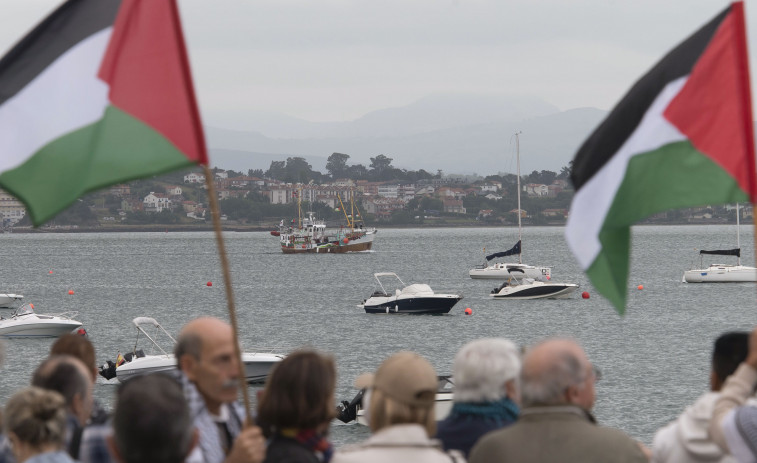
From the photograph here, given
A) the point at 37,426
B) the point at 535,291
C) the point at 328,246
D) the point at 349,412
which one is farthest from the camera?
the point at 328,246

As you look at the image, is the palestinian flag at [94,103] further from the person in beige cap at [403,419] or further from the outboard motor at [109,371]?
the outboard motor at [109,371]

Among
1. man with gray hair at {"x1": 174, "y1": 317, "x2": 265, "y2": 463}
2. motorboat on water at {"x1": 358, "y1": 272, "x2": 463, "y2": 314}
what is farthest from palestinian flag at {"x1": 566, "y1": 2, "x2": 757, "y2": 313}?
motorboat on water at {"x1": 358, "y1": 272, "x2": 463, "y2": 314}

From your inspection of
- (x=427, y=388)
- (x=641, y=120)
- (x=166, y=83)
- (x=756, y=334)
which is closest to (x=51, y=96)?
(x=166, y=83)

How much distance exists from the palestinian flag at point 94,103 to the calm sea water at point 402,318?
871 inches

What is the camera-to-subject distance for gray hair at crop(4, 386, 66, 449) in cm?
484

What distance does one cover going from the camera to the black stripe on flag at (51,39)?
6.29 metres

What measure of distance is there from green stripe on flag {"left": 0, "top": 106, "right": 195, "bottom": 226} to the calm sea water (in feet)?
72.5

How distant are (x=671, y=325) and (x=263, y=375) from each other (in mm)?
30838

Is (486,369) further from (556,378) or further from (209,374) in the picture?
(209,374)

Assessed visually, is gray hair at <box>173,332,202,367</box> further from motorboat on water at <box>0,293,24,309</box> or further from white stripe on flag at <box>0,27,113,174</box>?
motorboat on water at <box>0,293,24,309</box>

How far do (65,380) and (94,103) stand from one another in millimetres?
1540

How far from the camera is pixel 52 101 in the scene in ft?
20.6

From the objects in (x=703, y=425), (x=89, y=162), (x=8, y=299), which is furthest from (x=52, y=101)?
(x=8, y=299)

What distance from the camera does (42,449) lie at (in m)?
4.84
